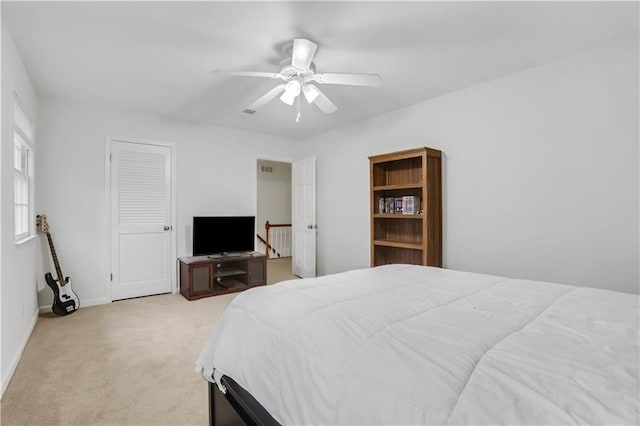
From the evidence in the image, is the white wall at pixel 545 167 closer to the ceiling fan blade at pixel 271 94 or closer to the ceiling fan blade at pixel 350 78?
the ceiling fan blade at pixel 350 78

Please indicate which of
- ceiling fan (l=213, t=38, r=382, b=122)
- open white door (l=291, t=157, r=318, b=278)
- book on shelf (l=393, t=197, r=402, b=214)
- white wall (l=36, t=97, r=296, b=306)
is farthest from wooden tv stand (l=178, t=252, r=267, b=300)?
ceiling fan (l=213, t=38, r=382, b=122)

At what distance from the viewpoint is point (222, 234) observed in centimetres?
452

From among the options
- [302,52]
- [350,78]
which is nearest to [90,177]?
[302,52]

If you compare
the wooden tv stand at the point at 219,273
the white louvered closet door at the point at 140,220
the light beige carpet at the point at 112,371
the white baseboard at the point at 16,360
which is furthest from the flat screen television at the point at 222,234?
the white baseboard at the point at 16,360

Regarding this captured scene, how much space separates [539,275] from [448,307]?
1.97 m

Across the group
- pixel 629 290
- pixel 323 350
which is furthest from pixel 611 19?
pixel 323 350

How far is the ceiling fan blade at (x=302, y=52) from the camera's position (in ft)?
6.96

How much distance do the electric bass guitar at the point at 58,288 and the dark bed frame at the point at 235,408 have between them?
2875 mm

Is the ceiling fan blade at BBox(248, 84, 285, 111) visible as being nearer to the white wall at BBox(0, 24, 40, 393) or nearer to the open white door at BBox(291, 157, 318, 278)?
the white wall at BBox(0, 24, 40, 393)

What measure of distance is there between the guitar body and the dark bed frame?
113 inches

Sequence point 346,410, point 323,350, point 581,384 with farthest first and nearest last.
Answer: point 323,350 → point 346,410 → point 581,384

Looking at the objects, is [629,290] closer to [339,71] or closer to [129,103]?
[339,71]

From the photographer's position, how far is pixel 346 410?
0.88m

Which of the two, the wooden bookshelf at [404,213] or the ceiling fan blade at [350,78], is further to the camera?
the wooden bookshelf at [404,213]
